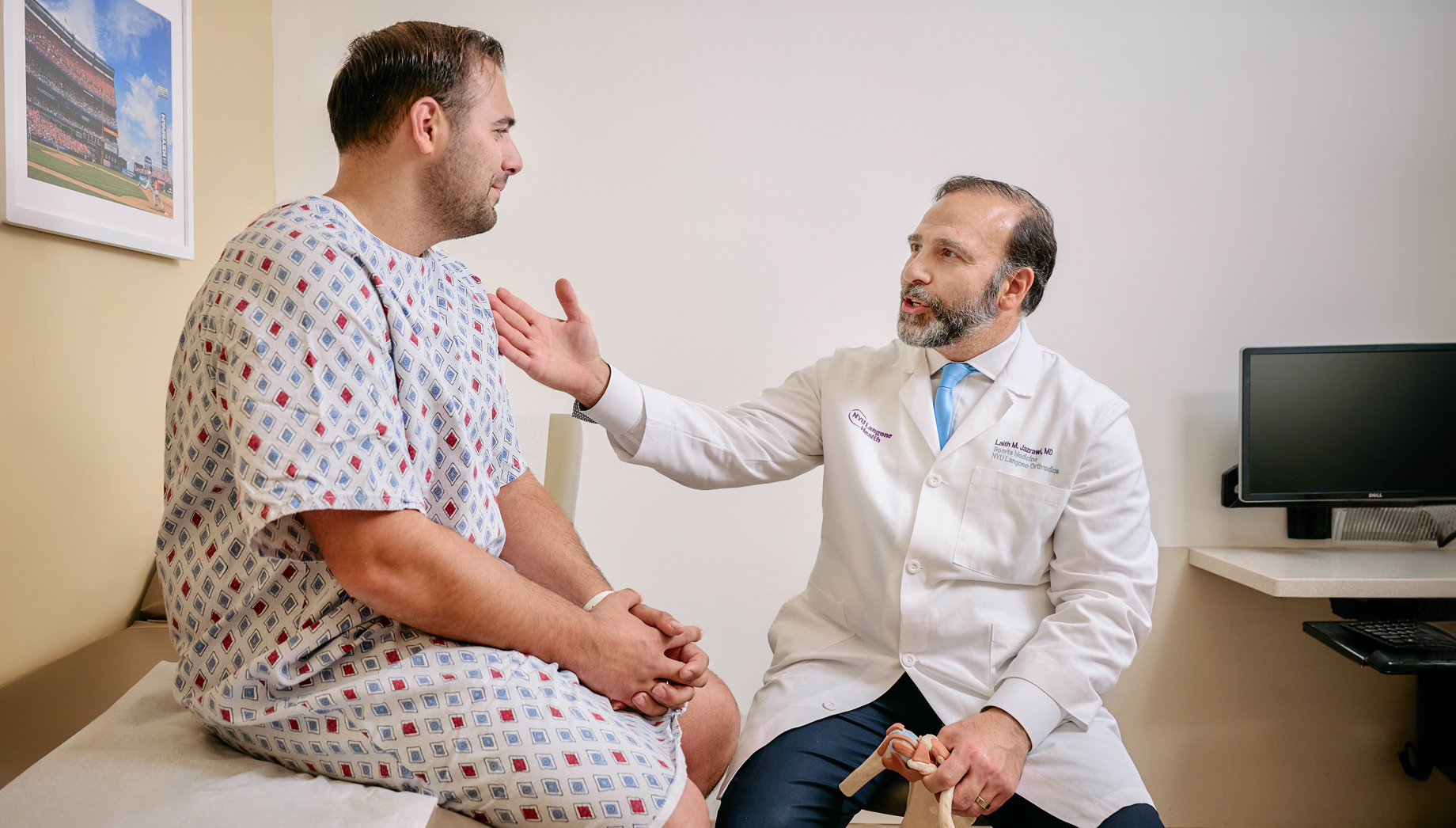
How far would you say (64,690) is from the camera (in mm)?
1439

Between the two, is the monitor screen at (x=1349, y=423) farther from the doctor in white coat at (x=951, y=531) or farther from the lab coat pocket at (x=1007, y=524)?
the lab coat pocket at (x=1007, y=524)

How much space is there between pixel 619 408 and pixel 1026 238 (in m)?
0.87

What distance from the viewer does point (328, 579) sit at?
41.3 inches

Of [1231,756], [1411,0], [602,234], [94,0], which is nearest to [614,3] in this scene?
[602,234]

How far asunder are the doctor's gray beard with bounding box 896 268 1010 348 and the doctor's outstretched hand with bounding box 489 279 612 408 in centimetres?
60

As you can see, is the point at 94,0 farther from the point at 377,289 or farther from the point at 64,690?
the point at 64,690

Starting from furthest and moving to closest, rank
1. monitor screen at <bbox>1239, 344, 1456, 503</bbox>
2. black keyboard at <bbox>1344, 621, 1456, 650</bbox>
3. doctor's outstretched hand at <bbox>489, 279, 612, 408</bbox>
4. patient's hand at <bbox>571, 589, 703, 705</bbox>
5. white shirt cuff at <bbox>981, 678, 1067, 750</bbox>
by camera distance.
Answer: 1. monitor screen at <bbox>1239, 344, 1456, 503</bbox>
2. black keyboard at <bbox>1344, 621, 1456, 650</bbox>
3. doctor's outstretched hand at <bbox>489, 279, 612, 408</bbox>
4. white shirt cuff at <bbox>981, 678, 1067, 750</bbox>
5. patient's hand at <bbox>571, 589, 703, 705</bbox>

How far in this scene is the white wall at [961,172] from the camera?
94.3 inches

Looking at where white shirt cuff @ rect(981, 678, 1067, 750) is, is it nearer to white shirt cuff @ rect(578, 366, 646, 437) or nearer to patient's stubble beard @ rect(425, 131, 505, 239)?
white shirt cuff @ rect(578, 366, 646, 437)

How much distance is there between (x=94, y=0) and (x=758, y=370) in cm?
164

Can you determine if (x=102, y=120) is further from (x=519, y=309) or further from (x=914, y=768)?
(x=914, y=768)

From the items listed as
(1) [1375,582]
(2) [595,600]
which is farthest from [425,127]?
(1) [1375,582]

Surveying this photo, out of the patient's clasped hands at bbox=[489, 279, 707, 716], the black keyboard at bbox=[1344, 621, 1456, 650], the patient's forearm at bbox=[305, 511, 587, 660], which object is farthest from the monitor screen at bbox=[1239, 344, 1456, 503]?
the patient's forearm at bbox=[305, 511, 587, 660]

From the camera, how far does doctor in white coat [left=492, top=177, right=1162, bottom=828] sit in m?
1.42
